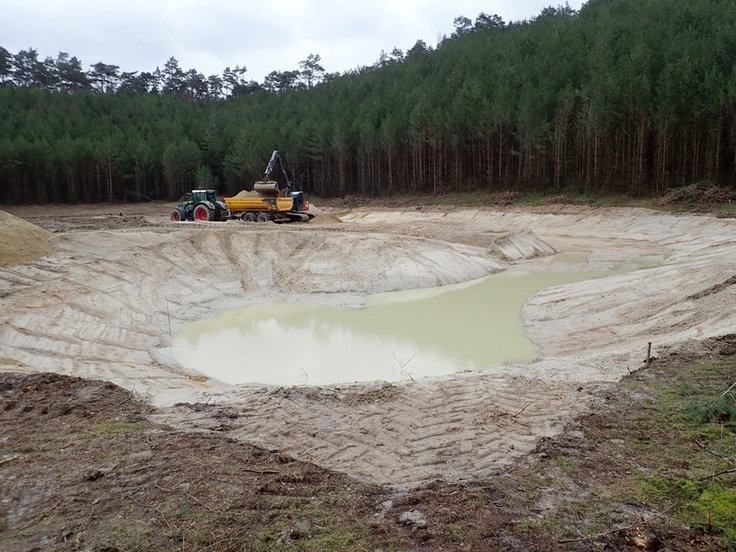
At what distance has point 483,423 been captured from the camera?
20.2 ft

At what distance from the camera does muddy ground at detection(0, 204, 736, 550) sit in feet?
13.6

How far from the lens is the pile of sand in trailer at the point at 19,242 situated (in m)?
15.0

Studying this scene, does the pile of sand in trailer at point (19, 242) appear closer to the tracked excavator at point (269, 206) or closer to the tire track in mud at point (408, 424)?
the tire track in mud at point (408, 424)

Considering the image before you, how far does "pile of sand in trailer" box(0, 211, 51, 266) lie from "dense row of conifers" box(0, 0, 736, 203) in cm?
3224

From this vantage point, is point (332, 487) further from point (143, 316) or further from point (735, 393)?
point (143, 316)

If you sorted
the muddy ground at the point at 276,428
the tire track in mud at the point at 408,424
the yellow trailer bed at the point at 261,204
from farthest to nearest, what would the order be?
1. the yellow trailer bed at the point at 261,204
2. the tire track in mud at the point at 408,424
3. the muddy ground at the point at 276,428

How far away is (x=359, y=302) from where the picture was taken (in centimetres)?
1705

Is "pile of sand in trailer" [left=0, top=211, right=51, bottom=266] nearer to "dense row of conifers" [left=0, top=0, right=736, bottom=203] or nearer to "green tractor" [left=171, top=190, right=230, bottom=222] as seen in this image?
"green tractor" [left=171, top=190, right=230, bottom=222]

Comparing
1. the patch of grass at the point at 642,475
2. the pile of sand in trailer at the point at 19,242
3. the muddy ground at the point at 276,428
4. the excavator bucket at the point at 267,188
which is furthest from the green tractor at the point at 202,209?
the patch of grass at the point at 642,475

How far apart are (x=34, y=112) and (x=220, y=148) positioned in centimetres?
2529

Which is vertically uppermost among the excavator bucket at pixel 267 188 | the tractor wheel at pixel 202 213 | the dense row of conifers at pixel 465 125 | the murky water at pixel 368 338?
the dense row of conifers at pixel 465 125

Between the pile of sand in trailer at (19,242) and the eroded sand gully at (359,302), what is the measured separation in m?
0.35

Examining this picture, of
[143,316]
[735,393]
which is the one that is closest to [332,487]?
[735,393]

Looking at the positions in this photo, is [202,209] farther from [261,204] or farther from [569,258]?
[569,258]
